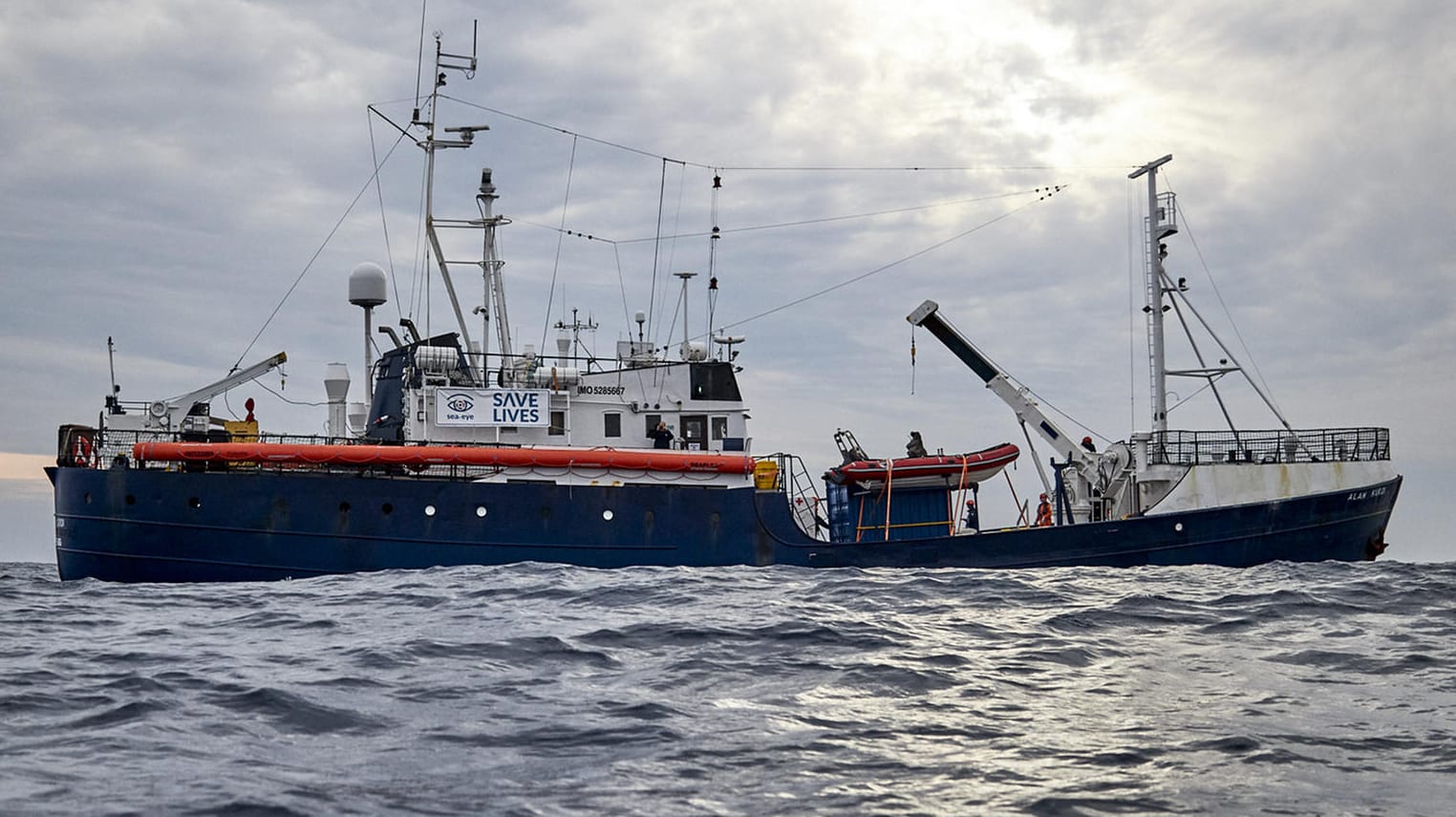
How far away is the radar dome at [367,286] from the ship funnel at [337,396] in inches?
118

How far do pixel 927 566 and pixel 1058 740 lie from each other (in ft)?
51.2

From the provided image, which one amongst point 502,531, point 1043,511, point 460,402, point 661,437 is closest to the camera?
point 502,531

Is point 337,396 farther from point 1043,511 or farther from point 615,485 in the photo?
point 1043,511

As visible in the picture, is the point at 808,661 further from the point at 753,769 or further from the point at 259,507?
the point at 259,507

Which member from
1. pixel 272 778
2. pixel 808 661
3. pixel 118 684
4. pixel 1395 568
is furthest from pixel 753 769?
pixel 1395 568

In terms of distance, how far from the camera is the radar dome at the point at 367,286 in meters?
26.9

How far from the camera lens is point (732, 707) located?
808cm

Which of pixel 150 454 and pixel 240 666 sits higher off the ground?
pixel 150 454

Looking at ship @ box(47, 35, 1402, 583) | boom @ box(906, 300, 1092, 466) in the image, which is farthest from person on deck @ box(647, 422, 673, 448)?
boom @ box(906, 300, 1092, 466)

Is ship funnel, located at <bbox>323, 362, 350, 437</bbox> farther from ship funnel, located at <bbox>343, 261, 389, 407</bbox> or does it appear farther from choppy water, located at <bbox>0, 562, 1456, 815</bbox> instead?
choppy water, located at <bbox>0, 562, 1456, 815</bbox>

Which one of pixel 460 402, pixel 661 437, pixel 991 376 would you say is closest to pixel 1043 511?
pixel 991 376

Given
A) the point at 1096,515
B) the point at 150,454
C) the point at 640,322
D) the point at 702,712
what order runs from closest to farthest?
the point at 702,712
the point at 150,454
the point at 1096,515
the point at 640,322

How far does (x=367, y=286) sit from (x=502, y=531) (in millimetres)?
8630

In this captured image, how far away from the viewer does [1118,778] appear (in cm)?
614
